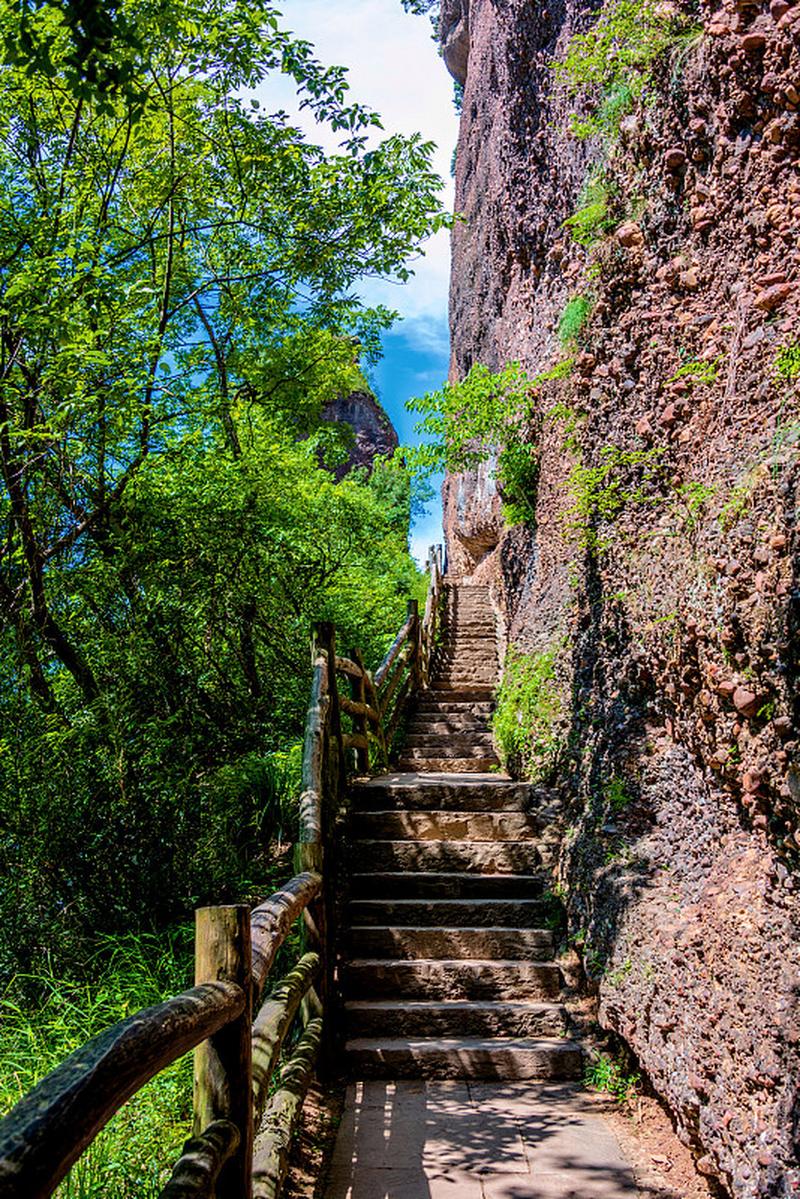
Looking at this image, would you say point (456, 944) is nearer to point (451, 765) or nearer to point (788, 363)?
point (451, 765)

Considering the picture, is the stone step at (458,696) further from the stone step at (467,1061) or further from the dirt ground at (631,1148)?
the dirt ground at (631,1148)

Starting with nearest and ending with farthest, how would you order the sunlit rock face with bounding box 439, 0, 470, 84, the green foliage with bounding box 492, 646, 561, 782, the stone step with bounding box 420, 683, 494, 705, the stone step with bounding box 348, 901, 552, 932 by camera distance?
the stone step with bounding box 348, 901, 552, 932, the green foliage with bounding box 492, 646, 561, 782, the stone step with bounding box 420, 683, 494, 705, the sunlit rock face with bounding box 439, 0, 470, 84

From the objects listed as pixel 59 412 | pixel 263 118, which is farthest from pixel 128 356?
pixel 263 118

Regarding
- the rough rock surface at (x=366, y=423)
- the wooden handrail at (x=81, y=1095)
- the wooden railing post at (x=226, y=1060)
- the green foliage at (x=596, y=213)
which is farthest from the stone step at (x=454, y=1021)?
the rough rock surface at (x=366, y=423)

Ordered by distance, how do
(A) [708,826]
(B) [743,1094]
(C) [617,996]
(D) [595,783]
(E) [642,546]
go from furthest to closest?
(D) [595,783] < (E) [642,546] < (C) [617,996] < (A) [708,826] < (B) [743,1094]

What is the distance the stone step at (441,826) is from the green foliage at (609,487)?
2.03 m

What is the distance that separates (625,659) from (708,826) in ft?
4.21

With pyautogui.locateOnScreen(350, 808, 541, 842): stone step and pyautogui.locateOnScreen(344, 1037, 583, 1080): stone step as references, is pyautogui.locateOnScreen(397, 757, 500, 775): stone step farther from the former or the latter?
pyautogui.locateOnScreen(344, 1037, 583, 1080): stone step

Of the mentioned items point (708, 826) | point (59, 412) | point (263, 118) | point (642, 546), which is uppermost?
point (263, 118)

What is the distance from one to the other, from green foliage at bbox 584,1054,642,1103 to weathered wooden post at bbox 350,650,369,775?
2927 mm

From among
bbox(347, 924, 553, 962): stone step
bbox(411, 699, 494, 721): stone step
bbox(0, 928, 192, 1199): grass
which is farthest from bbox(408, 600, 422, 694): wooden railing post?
bbox(0, 928, 192, 1199): grass

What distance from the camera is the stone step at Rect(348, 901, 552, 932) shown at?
16.6 feet

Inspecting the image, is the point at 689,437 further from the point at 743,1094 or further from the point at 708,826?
the point at 743,1094

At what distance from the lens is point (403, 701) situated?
892 centimetres
